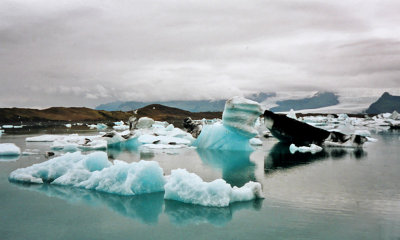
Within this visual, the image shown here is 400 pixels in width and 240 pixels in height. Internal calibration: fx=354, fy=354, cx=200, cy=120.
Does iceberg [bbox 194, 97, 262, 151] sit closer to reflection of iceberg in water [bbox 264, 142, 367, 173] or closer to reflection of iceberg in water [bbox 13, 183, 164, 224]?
reflection of iceberg in water [bbox 264, 142, 367, 173]

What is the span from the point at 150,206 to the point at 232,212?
1711mm


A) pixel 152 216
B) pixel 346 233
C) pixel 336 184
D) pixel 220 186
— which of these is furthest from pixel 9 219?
pixel 336 184

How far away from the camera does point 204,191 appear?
7.25 metres

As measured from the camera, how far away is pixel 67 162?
9.90 metres

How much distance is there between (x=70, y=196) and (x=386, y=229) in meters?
6.52

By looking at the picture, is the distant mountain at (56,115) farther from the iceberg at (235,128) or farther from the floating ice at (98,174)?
the floating ice at (98,174)

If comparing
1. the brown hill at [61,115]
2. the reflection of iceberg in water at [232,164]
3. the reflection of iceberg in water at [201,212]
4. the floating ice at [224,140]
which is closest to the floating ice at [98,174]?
the reflection of iceberg in water at [201,212]

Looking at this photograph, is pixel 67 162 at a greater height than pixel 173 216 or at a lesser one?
greater

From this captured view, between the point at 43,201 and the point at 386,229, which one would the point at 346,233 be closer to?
the point at 386,229

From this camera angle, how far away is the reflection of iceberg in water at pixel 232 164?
33.9 feet

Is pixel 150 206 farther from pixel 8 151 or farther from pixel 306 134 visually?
pixel 306 134

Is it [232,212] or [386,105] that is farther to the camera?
[386,105]

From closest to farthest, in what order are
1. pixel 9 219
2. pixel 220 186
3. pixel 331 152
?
pixel 9 219, pixel 220 186, pixel 331 152

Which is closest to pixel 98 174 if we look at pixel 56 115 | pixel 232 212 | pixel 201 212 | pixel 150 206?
pixel 150 206
